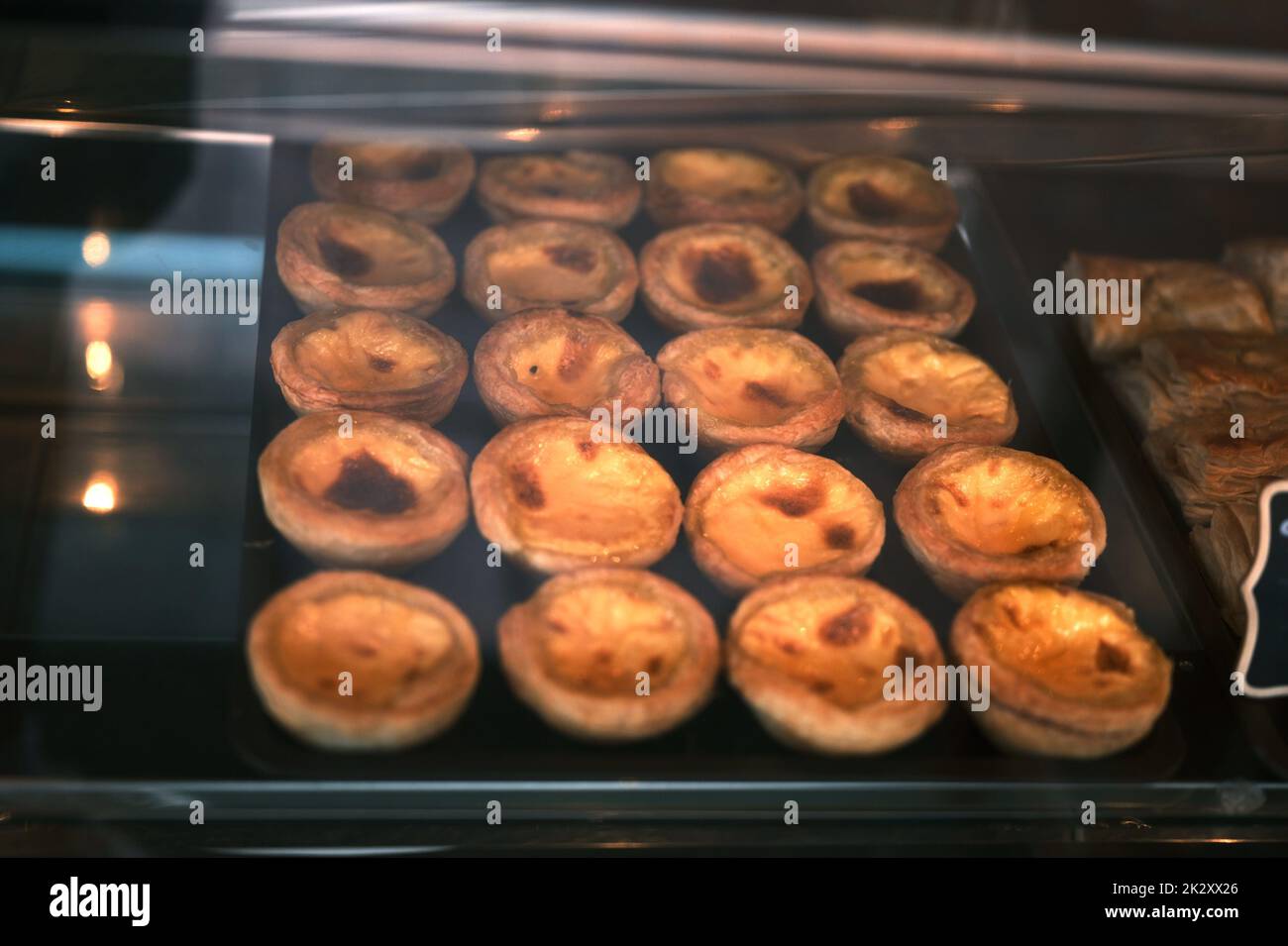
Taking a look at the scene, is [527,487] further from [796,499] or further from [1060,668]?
[1060,668]

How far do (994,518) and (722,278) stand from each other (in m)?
0.97

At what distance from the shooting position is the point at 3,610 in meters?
2.22

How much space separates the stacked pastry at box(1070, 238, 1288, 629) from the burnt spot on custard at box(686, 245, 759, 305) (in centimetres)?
90

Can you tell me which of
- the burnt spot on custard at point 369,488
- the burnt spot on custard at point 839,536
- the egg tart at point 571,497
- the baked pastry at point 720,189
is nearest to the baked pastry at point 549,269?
the baked pastry at point 720,189

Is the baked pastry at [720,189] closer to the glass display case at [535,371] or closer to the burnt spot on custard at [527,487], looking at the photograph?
the glass display case at [535,371]

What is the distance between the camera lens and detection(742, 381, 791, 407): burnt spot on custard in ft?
9.12

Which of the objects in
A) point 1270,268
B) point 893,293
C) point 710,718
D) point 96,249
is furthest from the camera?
point 1270,268

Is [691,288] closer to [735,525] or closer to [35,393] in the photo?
[735,525]

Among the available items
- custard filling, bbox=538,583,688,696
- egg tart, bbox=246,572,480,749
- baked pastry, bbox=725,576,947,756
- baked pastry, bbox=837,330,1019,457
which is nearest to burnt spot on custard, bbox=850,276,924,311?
baked pastry, bbox=837,330,1019,457

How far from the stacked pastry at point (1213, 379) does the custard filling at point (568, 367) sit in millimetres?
1286

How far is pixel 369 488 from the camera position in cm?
236

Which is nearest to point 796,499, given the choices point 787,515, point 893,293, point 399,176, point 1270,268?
point 787,515

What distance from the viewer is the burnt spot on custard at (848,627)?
2201 millimetres
